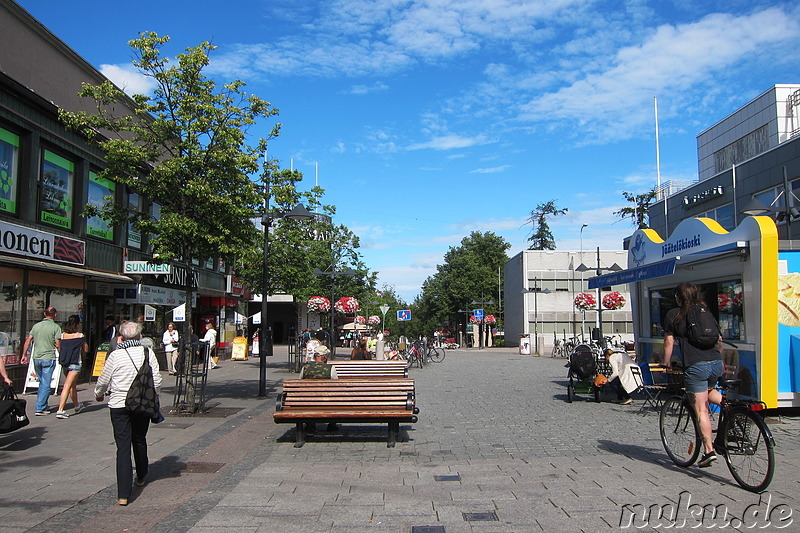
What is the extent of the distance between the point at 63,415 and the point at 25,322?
16.2 ft

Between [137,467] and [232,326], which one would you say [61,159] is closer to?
[137,467]

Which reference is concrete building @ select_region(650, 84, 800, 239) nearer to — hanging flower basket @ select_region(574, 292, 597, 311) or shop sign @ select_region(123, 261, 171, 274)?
hanging flower basket @ select_region(574, 292, 597, 311)

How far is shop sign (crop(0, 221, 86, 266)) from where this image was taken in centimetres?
1309

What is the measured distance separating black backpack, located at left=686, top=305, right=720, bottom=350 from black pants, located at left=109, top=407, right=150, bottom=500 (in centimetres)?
533

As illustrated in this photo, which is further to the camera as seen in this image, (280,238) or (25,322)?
(280,238)

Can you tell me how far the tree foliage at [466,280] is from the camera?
2793 inches

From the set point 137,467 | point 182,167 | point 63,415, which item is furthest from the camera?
point 182,167

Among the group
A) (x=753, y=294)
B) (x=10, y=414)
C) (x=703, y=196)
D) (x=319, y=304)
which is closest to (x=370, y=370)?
(x=10, y=414)

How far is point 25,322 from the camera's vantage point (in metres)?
14.1

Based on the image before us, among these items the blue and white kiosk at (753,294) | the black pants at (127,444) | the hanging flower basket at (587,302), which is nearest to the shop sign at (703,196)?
the hanging flower basket at (587,302)

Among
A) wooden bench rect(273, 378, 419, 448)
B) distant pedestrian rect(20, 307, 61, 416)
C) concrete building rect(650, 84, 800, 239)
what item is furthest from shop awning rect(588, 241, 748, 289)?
distant pedestrian rect(20, 307, 61, 416)

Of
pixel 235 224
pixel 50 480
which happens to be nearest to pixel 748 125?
pixel 235 224

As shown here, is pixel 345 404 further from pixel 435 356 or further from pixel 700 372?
pixel 435 356

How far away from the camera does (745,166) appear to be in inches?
1034
